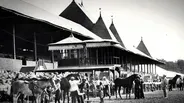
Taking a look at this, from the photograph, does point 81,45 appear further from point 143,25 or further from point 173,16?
point 173,16

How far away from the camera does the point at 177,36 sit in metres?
15.2

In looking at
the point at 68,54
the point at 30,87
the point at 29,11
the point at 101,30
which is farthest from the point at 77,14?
the point at 30,87

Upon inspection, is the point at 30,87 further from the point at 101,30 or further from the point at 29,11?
the point at 101,30

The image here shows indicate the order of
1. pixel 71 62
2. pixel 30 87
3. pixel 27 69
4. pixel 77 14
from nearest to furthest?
pixel 30 87 → pixel 27 69 → pixel 71 62 → pixel 77 14

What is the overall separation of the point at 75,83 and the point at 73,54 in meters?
14.6

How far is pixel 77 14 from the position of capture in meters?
35.6

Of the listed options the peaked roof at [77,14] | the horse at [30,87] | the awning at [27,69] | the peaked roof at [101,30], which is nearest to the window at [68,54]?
the awning at [27,69]

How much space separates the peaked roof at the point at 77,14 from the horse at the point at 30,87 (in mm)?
24325

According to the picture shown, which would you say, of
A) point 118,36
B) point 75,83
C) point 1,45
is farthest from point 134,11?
point 118,36

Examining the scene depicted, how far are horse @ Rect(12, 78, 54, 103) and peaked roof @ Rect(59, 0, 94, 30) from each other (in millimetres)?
24325

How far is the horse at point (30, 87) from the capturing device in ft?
35.4

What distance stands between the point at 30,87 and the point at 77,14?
82.9ft

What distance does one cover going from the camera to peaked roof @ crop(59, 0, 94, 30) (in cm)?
3525

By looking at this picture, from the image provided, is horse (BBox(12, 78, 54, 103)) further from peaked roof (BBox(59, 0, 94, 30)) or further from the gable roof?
peaked roof (BBox(59, 0, 94, 30))
